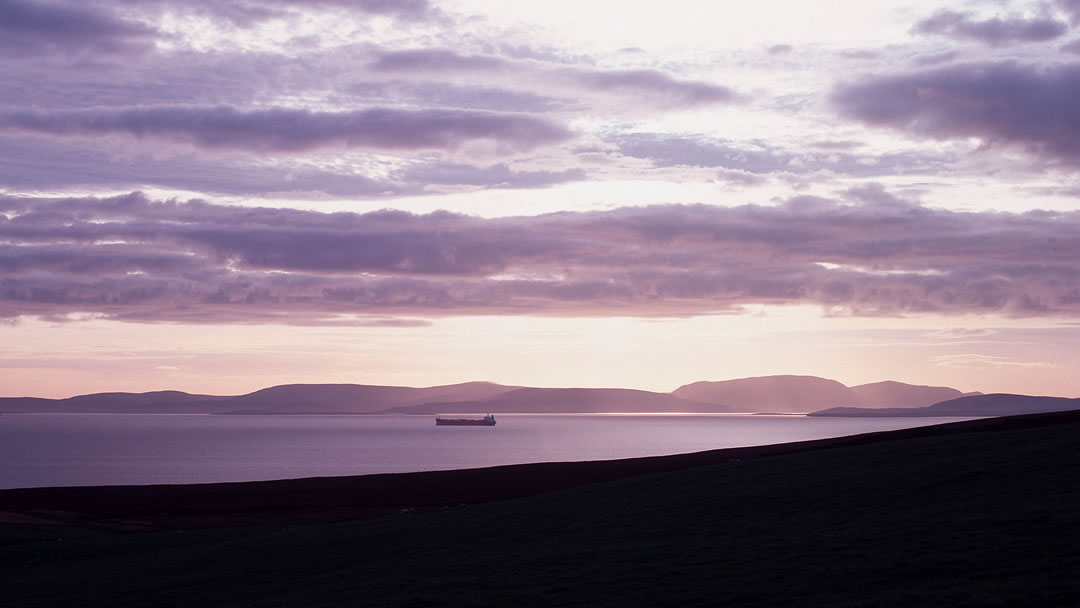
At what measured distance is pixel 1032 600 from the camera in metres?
15.4

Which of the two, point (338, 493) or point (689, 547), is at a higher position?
point (689, 547)

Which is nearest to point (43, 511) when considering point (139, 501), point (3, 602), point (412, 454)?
point (139, 501)

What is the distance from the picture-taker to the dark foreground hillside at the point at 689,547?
18562 mm

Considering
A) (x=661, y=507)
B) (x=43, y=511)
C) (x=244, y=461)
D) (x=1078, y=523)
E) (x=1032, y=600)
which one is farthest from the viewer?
(x=244, y=461)

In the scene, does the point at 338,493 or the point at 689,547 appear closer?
the point at 689,547

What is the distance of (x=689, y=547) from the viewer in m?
24.7

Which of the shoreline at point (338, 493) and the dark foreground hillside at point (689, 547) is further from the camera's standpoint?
the shoreline at point (338, 493)

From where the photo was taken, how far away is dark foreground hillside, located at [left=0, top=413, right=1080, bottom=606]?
1856 cm

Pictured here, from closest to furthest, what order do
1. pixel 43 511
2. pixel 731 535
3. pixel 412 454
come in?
1. pixel 731 535
2. pixel 43 511
3. pixel 412 454

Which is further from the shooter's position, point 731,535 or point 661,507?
point 661,507

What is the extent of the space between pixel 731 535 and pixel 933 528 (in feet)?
17.2

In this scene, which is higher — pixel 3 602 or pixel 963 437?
pixel 963 437

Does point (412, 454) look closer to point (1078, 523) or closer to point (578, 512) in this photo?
point (578, 512)

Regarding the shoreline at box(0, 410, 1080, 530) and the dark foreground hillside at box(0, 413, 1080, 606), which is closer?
the dark foreground hillside at box(0, 413, 1080, 606)
